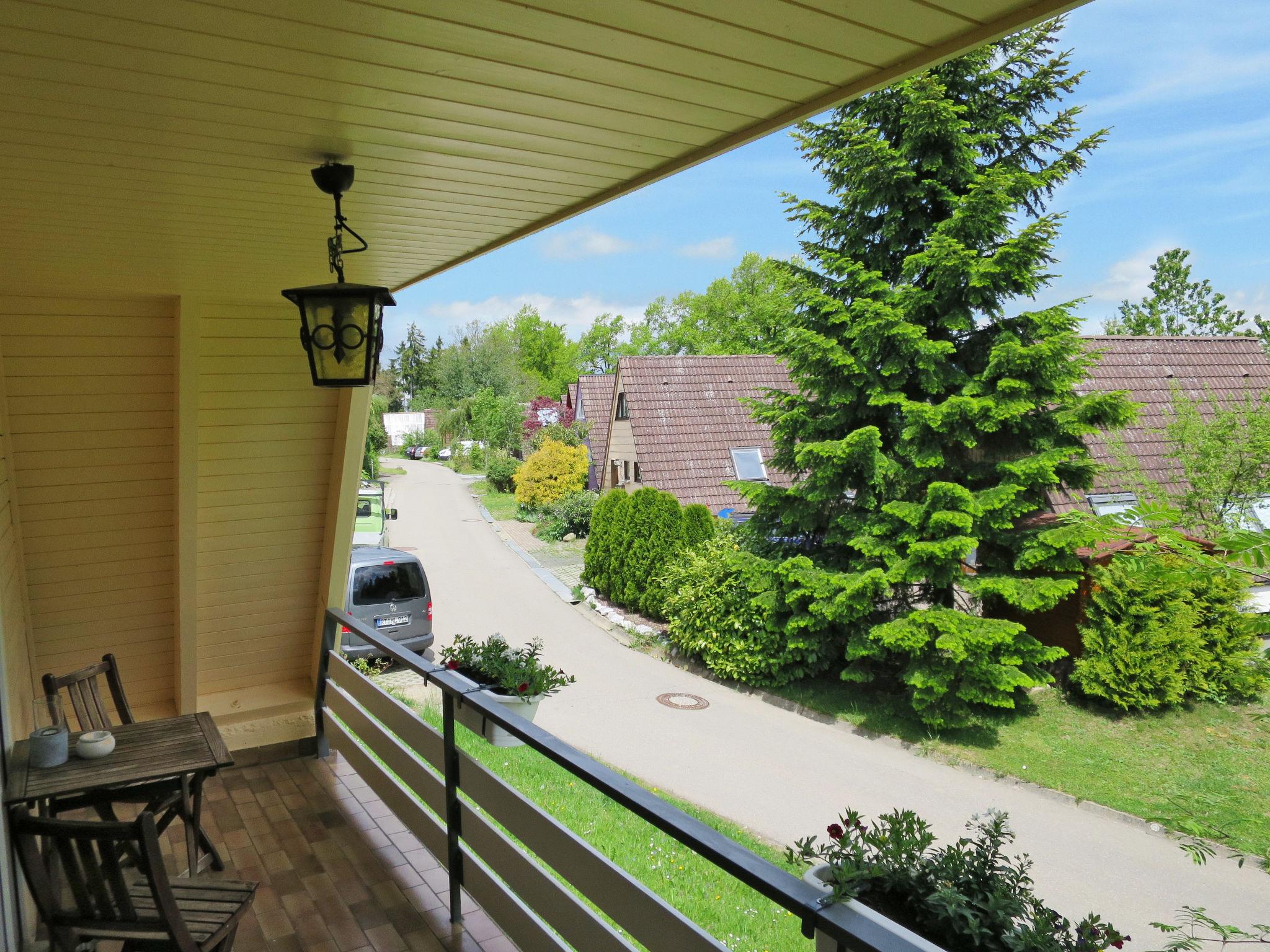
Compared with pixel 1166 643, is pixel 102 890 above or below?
above

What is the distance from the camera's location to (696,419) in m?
18.4

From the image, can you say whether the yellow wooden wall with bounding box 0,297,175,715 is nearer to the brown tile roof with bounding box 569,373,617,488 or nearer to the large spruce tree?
the large spruce tree

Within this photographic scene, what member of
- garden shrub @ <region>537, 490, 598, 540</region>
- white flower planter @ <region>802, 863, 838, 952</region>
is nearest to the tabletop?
white flower planter @ <region>802, 863, 838, 952</region>

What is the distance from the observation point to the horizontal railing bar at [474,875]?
277 centimetres

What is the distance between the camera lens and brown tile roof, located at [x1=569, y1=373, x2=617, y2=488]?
24.5m

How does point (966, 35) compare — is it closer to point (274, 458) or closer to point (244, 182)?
point (244, 182)

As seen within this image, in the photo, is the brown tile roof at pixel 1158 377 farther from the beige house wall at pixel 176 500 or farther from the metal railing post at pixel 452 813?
the metal railing post at pixel 452 813

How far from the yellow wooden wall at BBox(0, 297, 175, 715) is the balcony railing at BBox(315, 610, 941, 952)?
141cm

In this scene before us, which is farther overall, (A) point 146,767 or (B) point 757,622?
(B) point 757,622

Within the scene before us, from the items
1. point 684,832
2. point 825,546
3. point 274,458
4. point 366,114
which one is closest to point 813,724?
point 825,546

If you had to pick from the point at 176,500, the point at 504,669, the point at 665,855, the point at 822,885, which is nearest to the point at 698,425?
the point at 665,855

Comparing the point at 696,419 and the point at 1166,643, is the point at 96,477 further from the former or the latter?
the point at 696,419

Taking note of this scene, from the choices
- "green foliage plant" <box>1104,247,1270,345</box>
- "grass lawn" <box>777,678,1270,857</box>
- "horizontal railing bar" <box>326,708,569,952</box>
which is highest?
"green foliage plant" <box>1104,247,1270,345</box>

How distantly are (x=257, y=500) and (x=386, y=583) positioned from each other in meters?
5.17
